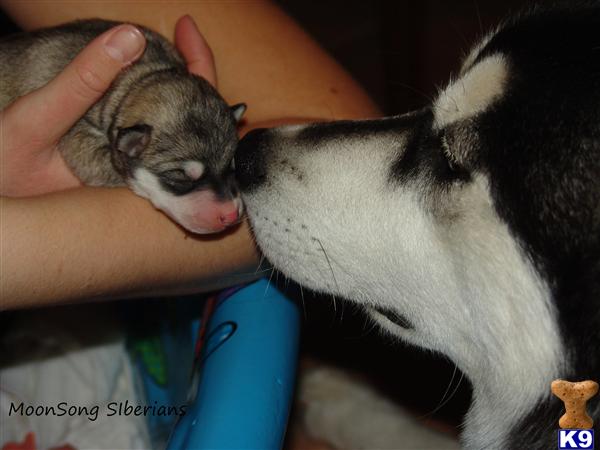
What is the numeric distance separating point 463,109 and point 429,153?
118mm

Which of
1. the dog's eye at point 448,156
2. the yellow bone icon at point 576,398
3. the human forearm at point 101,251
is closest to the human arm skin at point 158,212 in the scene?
the human forearm at point 101,251

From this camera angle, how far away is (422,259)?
4.38 feet

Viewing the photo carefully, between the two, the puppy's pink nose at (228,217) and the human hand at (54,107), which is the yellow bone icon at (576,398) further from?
the human hand at (54,107)

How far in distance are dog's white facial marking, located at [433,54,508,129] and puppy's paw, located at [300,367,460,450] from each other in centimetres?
124

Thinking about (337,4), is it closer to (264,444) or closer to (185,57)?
(185,57)

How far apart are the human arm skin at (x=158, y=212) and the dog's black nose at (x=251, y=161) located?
0.90 feet

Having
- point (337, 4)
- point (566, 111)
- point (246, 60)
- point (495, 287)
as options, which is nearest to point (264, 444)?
point (495, 287)

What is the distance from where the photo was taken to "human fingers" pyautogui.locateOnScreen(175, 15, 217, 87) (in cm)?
194

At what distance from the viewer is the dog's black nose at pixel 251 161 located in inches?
58.8

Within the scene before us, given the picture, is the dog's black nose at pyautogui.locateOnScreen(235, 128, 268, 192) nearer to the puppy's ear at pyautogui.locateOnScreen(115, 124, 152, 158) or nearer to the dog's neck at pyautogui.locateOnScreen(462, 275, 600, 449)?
the puppy's ear at pyautogui.locateOnScreen(115, 124, 152, 158)

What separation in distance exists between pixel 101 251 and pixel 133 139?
26 cm

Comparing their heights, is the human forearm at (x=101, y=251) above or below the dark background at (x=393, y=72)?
above

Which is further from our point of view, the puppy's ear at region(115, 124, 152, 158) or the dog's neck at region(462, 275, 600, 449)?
the puppy's ear at region(115, 124, 152, 158)

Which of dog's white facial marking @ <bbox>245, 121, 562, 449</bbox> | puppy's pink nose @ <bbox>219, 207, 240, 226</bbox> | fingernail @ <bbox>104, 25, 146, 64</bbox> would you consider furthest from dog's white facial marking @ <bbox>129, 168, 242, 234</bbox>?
fingernail @ <bbox>104, 25, 146, 64</bbox>
